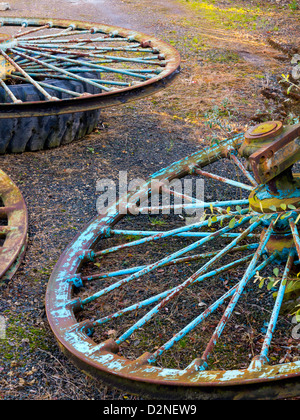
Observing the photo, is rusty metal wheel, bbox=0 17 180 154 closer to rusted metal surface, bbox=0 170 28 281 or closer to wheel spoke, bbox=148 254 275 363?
rusted metal surface, bbox=0 170 28 281

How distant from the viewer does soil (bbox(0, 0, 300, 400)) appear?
95.1 inches

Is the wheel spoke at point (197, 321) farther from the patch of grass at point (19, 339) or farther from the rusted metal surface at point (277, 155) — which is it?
the patch of grass at point (19, 339)

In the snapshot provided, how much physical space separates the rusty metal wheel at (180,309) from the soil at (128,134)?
227 millimetres

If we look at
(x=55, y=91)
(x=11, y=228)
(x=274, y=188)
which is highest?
(x=55, y=91)

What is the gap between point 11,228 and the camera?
315 centimetres

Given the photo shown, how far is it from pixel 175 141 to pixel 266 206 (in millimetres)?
2420

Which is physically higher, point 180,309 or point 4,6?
point 4,6

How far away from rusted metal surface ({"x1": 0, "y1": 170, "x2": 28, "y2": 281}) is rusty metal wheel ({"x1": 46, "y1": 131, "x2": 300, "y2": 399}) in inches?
13.7

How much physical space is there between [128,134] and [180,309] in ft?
8.51

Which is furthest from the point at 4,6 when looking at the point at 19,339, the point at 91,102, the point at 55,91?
the point at 19,339

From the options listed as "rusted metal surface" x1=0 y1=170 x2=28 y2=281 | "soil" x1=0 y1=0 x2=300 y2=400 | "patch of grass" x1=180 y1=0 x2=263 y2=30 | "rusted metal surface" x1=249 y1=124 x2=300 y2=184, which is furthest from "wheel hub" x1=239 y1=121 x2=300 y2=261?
"patch of grass" x1=180 y1=0 x2=263 y2=30

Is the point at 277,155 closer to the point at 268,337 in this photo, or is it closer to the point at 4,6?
the point at 268,337
